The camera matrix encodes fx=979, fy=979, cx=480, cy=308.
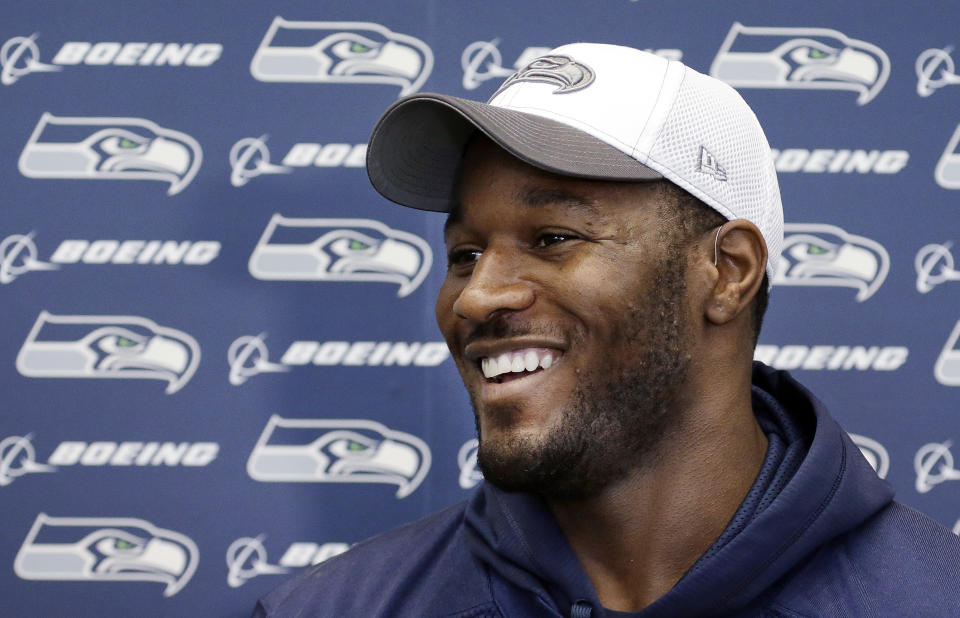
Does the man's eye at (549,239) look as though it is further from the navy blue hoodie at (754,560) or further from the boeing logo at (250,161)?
the boeing logo at (250,161)

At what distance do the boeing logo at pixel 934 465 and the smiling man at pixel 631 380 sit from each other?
673 mm

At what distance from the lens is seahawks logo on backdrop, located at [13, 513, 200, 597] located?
1.79 metres

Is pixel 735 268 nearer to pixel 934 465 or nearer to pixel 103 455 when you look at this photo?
pixel 934 465

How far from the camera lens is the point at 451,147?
1233mm

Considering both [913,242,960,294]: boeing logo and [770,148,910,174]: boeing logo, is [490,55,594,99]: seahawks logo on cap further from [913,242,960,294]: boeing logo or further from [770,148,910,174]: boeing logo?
[913,242,960,294]: boeing logo

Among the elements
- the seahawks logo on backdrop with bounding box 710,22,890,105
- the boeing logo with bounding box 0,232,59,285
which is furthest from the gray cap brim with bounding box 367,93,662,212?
the boeing logo with bounding box 0,232,59,285

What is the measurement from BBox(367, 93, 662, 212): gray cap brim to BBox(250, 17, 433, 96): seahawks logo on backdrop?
1.77 ft

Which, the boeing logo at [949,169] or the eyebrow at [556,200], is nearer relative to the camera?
the eyebrow at [556,200]

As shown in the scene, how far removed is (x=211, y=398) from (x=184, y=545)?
27 cm

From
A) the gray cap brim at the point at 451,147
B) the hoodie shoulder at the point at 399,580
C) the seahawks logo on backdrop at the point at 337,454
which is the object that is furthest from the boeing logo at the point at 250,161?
the hoodie shoulder at the point at 399,580

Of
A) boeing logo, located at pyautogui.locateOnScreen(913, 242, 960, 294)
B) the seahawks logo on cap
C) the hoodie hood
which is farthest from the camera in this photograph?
boeing logo, located at pyautogui.locateOnScreen(913, 242, 960, 294)

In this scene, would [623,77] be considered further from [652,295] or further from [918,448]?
[918,448]

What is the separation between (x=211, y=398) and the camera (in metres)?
1.79

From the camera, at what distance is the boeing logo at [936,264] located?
5.76 feet
